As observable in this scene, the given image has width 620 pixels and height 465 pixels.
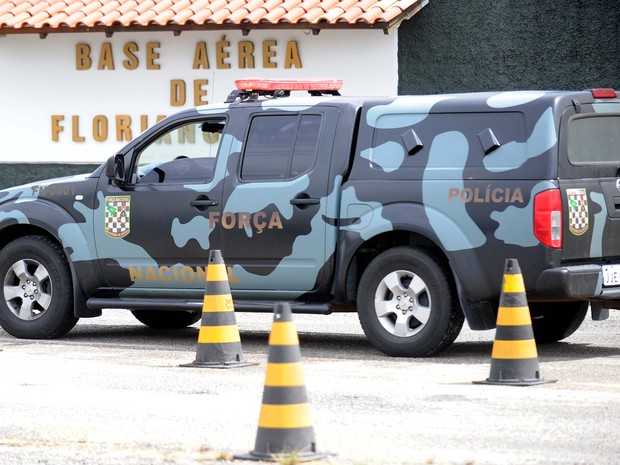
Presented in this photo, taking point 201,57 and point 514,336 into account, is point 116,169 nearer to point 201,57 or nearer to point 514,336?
point 514,336

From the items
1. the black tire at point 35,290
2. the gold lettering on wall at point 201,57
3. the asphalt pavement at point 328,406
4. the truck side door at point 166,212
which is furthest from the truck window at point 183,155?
the gold lettering on wall at point 201,57

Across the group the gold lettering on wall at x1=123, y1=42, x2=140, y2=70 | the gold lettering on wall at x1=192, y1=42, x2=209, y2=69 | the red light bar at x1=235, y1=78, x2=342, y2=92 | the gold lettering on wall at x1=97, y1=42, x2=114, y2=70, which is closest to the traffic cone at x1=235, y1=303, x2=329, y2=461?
the red light bar at x1=235, y1=78, x2=342, y2=92

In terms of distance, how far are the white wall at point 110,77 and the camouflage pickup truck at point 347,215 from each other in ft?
30.7

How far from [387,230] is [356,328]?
2541 millimetres

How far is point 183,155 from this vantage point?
39.0ft

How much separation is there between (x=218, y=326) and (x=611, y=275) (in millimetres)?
2774

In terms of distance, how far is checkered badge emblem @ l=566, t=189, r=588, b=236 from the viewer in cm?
1014

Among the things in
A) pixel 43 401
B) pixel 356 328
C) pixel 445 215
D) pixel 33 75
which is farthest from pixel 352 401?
pixel 33 75

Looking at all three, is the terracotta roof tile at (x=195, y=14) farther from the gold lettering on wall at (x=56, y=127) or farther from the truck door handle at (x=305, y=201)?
the truck door handle at (x=305, y=201)

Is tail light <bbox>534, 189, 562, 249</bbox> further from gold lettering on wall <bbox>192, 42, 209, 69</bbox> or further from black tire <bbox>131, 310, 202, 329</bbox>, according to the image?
gold lettering on wall <bbox>192, 42, 209, 69</bbox>

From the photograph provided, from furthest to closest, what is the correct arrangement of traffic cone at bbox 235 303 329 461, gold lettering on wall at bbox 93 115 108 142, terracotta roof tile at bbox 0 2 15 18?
terracotta roof tile at bbox 0 2 15 18
gold lettering on wall at bbox 93 115 108 142
traffic cone at bbox 235 303 329 461

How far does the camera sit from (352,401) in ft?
27.6

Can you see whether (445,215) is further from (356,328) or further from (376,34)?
(376,34)

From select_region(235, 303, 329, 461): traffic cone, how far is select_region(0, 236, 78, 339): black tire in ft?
18.5
